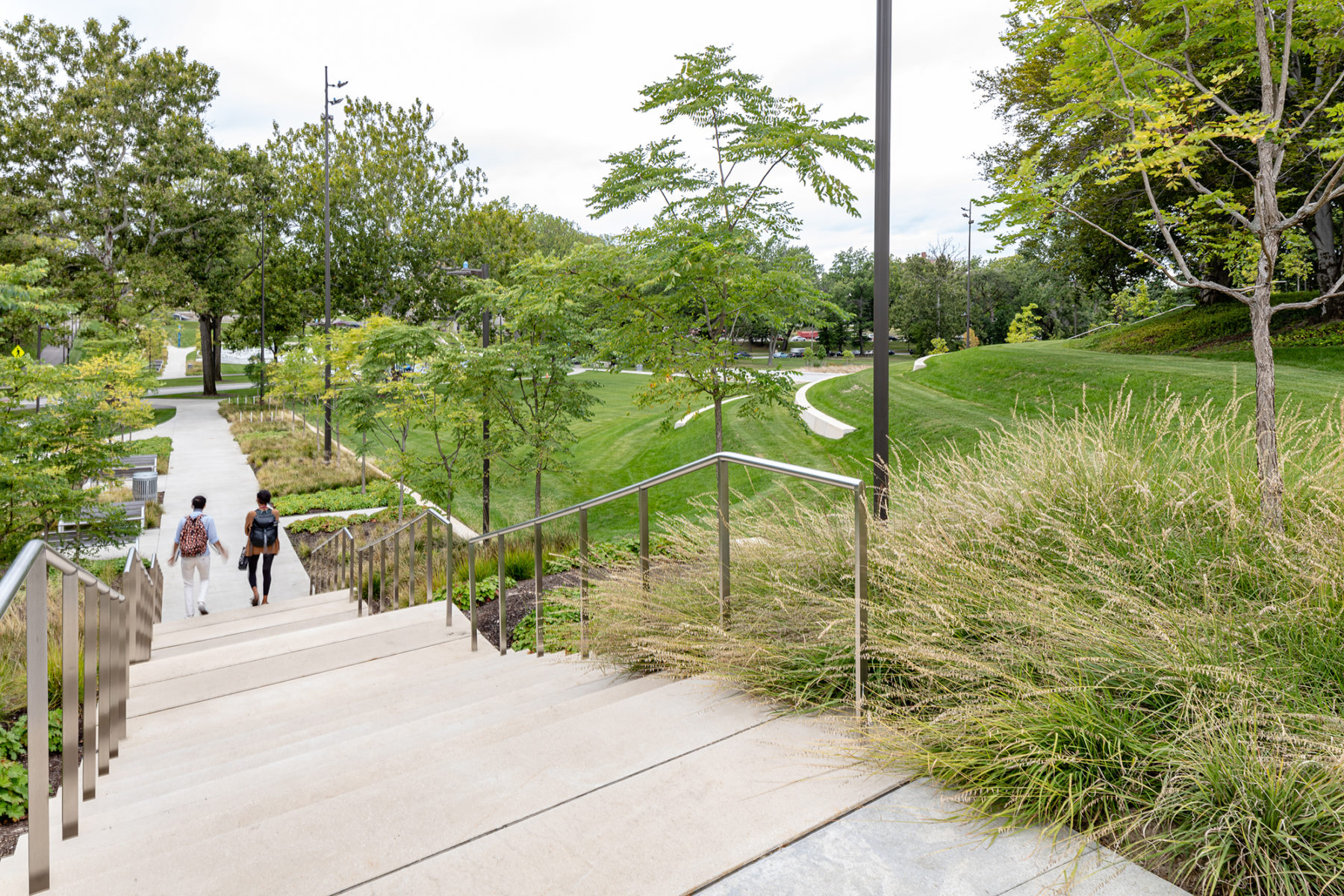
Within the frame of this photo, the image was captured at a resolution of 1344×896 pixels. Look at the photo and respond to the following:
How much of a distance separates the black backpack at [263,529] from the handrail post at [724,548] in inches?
344

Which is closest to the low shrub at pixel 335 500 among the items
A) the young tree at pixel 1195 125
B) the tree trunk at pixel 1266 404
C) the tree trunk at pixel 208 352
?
the young tree at pixel 1195 125

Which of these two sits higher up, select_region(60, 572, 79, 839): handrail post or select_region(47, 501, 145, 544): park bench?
select_region(60, 572, 79, 839): handrail post

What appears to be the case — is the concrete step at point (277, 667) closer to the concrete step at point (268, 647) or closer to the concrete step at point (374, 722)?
the concrete step at point (268, 647)

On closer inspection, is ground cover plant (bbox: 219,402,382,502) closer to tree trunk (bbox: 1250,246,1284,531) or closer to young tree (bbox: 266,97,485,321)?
young tree (bbox: 266,97,485,321)

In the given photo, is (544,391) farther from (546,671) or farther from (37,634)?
(37,634)

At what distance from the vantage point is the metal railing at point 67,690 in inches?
85.2

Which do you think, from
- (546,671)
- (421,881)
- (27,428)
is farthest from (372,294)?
(421,881)

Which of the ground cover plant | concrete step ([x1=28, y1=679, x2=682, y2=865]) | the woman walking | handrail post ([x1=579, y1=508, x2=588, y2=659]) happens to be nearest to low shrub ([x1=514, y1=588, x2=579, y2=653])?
handrail post ([x1=579, y1=508, x2=588, y2=659])

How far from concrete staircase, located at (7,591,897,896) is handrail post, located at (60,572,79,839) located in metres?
0.11

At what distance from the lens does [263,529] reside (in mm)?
10367

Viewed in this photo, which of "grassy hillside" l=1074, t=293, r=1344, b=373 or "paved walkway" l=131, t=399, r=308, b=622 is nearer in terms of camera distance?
"paved walkway" l=131, t=399, r=308, b=622

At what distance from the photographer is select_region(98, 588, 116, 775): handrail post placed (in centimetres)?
365

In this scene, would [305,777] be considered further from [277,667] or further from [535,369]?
[535,369]

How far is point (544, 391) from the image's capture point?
11070 millimetres
